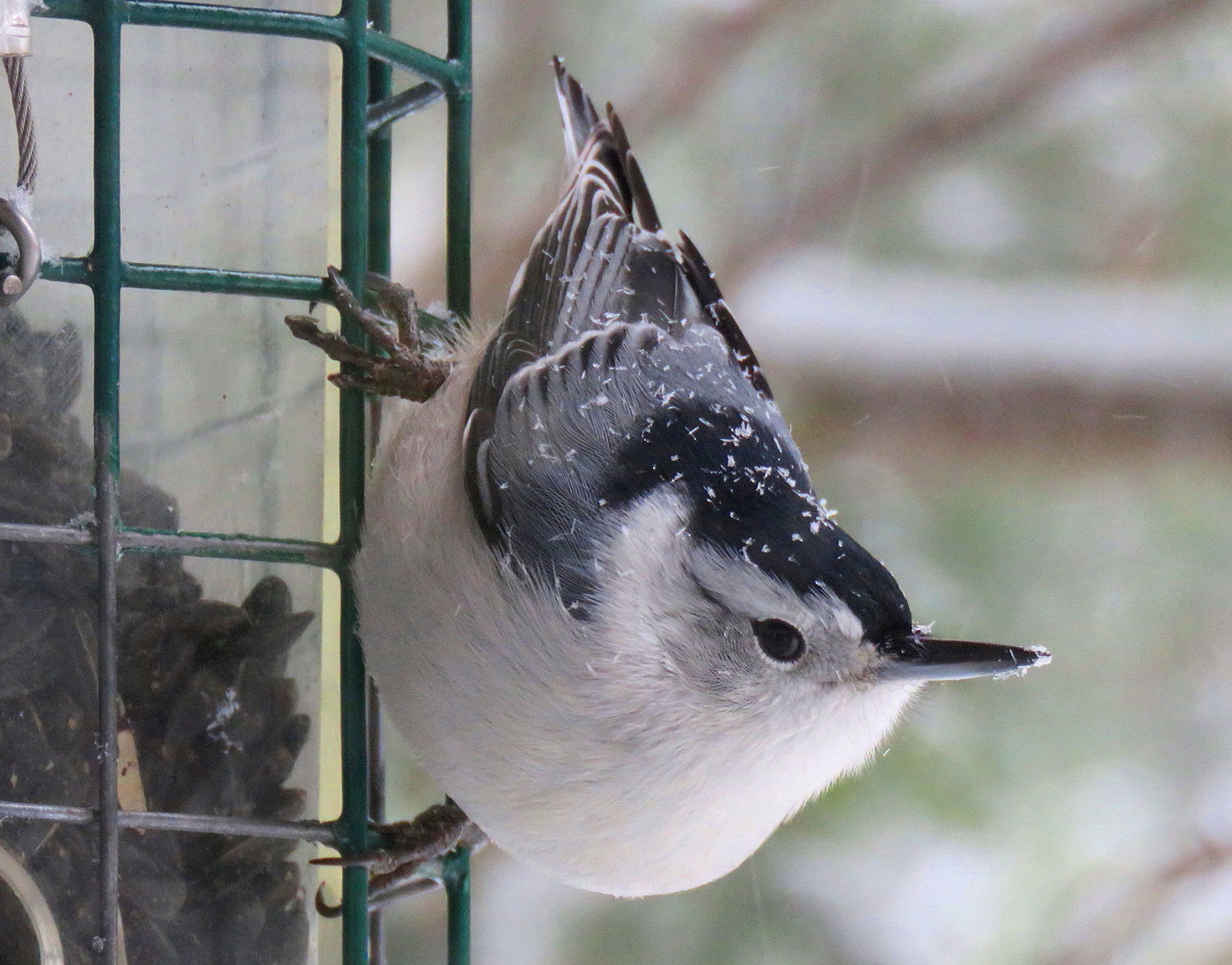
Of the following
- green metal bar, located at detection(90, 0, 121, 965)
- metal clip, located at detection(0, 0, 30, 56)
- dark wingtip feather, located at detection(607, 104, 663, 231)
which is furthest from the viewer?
dark wingtip feather, located at detection(607, 104, 663, 231)

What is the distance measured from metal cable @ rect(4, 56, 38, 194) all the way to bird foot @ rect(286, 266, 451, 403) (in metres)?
0.32

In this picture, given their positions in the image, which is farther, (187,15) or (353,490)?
(353,490)

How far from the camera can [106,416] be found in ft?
4.73

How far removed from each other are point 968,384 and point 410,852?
1.94 m

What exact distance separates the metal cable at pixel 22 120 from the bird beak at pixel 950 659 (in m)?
0.95

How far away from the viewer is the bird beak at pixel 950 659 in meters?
1.38

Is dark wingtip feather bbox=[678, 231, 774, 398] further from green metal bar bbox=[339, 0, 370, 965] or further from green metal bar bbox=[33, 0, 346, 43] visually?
green metal bar bbox=[33, 0, 346, 43]

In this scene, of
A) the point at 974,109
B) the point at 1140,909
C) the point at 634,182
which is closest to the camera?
the point at 634,182

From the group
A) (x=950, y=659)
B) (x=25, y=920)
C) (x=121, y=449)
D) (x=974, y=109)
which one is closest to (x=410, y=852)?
(x=25, y=920)

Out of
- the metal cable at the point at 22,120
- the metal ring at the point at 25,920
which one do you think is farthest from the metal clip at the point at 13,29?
the metal ring at the point at 25,920

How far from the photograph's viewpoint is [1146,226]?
324 cm

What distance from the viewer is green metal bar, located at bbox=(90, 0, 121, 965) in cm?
141

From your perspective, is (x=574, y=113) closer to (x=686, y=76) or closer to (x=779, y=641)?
(x=779, y=641)

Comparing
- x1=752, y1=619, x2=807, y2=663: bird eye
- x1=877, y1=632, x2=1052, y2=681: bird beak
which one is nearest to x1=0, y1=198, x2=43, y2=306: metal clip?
x1=752, y1=619, x2=807, y2=663: bird eye
